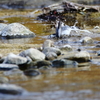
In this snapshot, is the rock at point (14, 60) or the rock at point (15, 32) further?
the rock at point (15, 32)

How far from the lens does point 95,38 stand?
40.5 ft

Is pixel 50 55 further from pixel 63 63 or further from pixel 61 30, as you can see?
pixel 61 30

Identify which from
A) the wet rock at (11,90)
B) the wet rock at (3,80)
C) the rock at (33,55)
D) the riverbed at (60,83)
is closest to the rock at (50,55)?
the rock at (33,55)

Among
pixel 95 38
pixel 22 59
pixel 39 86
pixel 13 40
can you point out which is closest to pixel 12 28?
pixel 13 40

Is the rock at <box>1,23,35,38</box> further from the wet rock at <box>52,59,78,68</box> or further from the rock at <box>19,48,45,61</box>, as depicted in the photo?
the wet rock at <box>52,59,78,68</box>

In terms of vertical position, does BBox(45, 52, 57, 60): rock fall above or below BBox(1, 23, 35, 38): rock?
below

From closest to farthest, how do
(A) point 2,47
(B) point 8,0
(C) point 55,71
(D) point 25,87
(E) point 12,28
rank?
(D) point 25,87 < (C) point 55,71 < (A) point 2,47 < (E) point 12,28 < (B) point 8,0

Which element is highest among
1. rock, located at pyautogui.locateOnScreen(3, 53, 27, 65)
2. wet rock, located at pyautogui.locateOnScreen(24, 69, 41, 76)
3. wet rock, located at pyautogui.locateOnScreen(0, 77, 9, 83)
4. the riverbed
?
rock, located at pyautogui.locateOnScreen(3, 53, 27, 65)

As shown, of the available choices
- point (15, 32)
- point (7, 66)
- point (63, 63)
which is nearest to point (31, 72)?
point (7, 66)

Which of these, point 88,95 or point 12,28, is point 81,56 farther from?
point 12,28

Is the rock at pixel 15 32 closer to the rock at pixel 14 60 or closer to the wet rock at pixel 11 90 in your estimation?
the rock at pixel 14 60

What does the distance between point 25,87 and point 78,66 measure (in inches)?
79.6

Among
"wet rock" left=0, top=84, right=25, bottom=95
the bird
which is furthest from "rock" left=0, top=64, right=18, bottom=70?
the bird

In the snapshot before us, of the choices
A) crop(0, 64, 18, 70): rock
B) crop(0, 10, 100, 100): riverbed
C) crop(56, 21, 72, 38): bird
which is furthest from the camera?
crop(56, 21, 72, 38): bird
